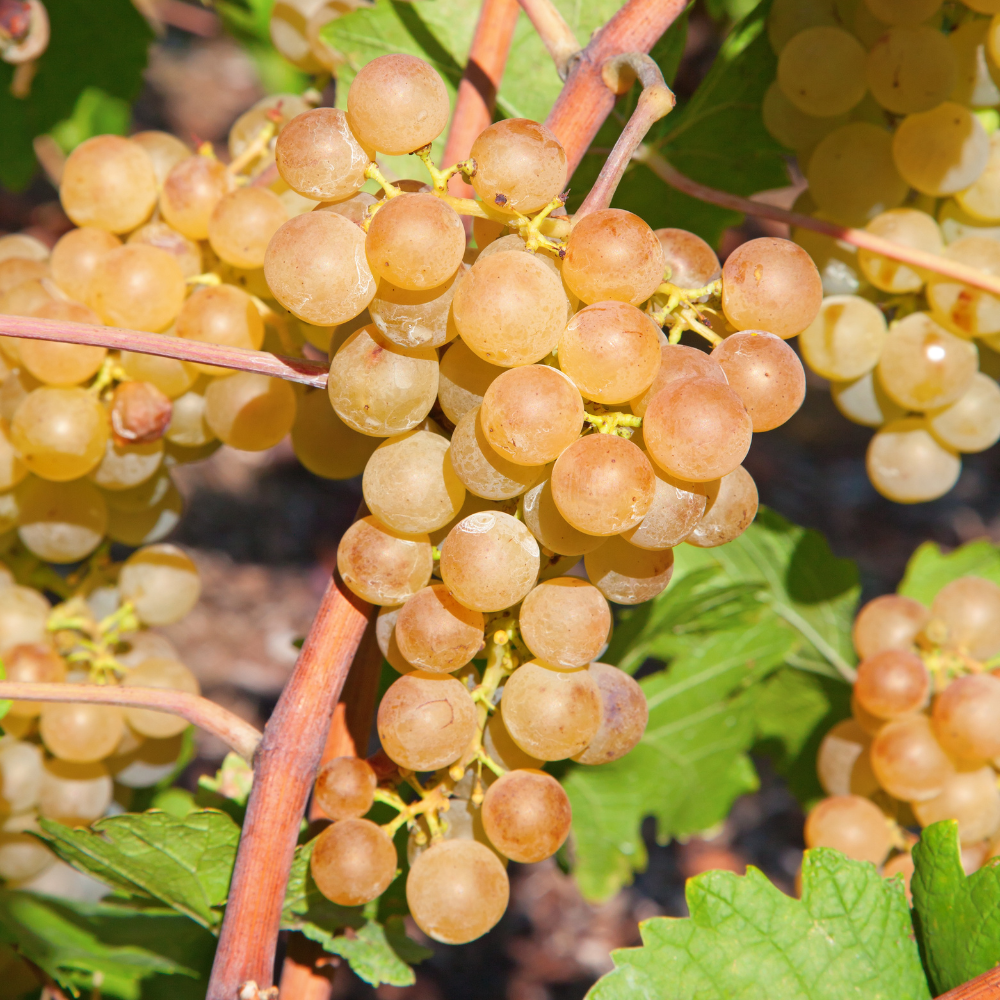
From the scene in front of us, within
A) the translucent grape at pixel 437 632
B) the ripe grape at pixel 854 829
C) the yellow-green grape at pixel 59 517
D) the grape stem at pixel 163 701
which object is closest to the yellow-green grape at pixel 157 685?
the yellow-green grape at pixel 59 517

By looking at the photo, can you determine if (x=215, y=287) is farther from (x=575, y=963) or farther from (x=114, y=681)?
(x=575, y=963)

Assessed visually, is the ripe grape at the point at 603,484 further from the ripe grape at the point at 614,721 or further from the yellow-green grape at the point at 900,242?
the yellow-green grape at the point at 900,242

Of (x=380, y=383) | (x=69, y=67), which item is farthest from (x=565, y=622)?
(x=69, y=67)

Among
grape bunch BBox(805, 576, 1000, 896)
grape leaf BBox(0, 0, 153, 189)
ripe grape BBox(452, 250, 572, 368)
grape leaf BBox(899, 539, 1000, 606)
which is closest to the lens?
ripe grape BBox(452, 250, 572, 368)

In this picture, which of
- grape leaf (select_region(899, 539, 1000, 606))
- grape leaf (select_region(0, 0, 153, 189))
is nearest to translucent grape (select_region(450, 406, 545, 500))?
grape leaf (select_region(899, 539, 1000, 606))

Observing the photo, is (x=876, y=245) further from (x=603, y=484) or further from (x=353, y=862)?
(x=353, y=862)

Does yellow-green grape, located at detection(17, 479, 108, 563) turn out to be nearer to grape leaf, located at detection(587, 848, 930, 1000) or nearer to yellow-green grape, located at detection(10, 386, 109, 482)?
yellow-green grape, located at detection(10, 386, 109, 482)
